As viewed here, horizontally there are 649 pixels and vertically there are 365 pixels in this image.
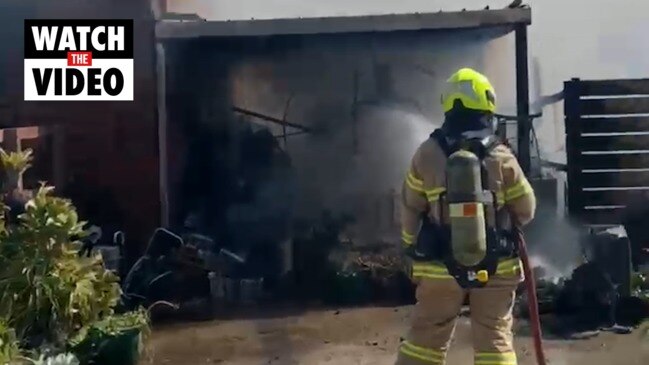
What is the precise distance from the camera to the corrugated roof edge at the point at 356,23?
8070 mm

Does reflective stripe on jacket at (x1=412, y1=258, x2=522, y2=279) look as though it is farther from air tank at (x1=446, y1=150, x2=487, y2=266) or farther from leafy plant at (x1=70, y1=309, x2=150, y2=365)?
leafy plant at (x1=70, y1=309, x2=150, y2=365)

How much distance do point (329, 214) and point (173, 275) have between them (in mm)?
1301

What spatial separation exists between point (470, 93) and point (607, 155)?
3.25 metres

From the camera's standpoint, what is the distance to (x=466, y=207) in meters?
5.16

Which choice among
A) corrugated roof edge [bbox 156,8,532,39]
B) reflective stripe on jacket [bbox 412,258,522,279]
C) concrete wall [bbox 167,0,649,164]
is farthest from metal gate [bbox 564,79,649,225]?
reflective stripe on jacket [bbox 412,258,522,279]

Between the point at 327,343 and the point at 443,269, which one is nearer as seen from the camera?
the point at 443,269

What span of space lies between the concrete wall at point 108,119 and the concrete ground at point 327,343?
115 cm

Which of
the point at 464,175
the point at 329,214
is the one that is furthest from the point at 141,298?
the point at 464,175

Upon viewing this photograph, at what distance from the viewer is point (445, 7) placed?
818 centimetres

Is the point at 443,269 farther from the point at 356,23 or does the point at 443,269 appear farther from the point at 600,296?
the point at 356,23

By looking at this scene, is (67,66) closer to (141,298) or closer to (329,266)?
(141,298)

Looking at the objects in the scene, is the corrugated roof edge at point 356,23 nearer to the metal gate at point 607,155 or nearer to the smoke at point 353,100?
the smoke at point 353,100

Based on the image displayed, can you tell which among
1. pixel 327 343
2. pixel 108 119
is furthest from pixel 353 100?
pixel 327 343

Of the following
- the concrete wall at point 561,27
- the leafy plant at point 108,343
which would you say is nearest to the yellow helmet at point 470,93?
A: the leafy plant at point 108,343
